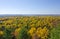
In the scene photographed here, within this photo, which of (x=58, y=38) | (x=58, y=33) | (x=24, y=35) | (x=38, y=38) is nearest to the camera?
(x=58, y=38)

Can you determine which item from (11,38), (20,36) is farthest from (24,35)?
(11,38)

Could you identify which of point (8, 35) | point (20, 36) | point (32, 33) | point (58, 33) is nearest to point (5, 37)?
point (8, 35)

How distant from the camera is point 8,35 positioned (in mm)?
43625

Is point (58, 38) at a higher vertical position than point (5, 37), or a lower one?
higher

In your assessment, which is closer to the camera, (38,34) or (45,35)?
(45,35)

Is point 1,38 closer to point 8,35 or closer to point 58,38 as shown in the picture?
point 8,35

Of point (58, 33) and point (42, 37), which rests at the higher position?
point (58, 33)

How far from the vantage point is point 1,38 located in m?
46.0

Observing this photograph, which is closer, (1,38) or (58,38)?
(58,38)

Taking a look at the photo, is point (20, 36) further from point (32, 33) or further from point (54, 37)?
point (54, 37)

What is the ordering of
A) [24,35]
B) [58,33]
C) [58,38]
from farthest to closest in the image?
[24,35]
[58,33]
[58,38]

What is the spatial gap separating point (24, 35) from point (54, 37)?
56.8 ft

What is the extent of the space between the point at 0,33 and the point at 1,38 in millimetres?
2156

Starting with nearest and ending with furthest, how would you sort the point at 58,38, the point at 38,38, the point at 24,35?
1. the point at 58,38
2. the point at 24,35
3. the point at 38,38
